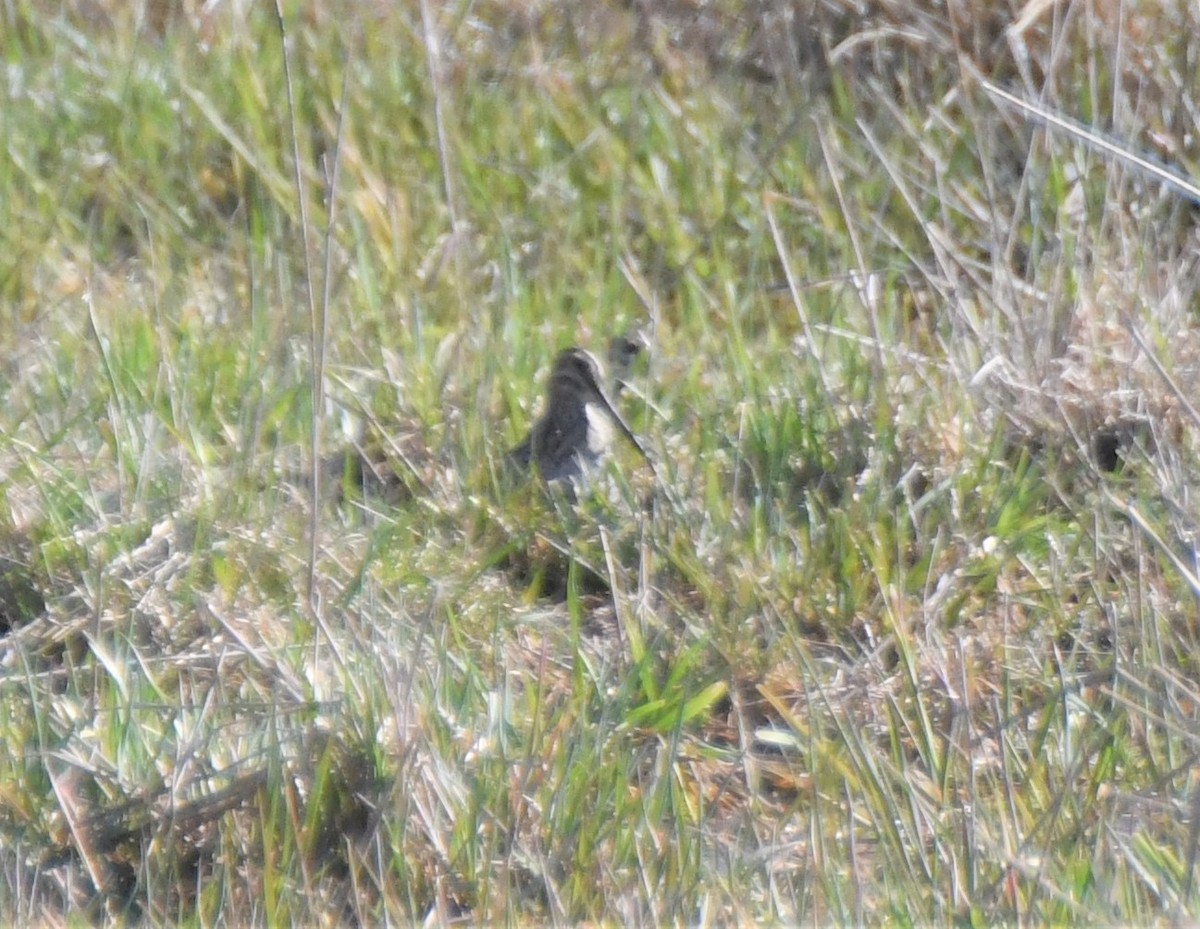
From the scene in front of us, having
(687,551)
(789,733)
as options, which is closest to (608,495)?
(687,551)

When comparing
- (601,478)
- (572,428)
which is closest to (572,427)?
(572,428)

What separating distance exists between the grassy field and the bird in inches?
2.9

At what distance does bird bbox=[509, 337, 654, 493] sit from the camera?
12.0 feet

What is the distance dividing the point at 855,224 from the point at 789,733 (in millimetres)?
1854

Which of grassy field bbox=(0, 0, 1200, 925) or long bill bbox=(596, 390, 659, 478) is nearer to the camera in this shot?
grassy field bbox=(0, 0, 1200, 925)

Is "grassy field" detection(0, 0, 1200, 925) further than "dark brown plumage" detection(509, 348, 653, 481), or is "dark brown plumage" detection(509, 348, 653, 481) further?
"dark brown plumage" detection(509, 348, 653, 481)

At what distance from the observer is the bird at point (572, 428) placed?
3646 mm

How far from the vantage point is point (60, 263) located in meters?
4.54

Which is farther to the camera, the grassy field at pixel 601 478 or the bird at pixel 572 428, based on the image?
the bird at pixel 572 428

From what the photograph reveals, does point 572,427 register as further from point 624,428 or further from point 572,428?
point 624,428

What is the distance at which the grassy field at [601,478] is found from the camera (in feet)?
8.39

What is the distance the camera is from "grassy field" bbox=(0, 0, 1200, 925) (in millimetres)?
2559

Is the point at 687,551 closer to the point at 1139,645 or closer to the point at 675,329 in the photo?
the point at 1139,645

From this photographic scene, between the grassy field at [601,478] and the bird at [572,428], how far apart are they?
0.24 feet
